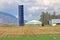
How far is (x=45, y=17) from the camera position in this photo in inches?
4614

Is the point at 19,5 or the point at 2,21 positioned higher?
the point at 19,5

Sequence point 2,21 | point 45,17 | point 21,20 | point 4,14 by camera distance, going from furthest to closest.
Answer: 1. point 45,17
2. point 4,14
3. point 2,21
4. point 21,20

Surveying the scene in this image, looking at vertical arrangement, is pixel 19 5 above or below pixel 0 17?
above

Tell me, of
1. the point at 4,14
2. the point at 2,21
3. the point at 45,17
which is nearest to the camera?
the point at 2,21

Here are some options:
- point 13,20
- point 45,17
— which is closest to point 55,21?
point 13,20

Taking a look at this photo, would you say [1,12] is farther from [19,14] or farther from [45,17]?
[45,17]

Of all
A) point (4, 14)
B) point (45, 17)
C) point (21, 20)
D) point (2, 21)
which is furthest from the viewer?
point (45, 17)

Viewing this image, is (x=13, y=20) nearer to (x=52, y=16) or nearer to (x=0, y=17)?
(x=0, y=17)

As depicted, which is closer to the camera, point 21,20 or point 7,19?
point 21,20

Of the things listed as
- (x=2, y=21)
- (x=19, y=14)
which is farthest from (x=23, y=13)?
(x=2, y=21)

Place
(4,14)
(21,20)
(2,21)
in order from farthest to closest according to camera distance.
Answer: (4,14) → (2,21) → (21,20)

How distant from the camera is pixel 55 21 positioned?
84938mm

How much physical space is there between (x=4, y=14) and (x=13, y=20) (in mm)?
5032

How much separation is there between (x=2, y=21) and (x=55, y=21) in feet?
71.0
